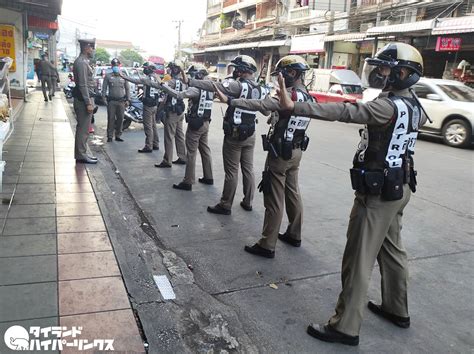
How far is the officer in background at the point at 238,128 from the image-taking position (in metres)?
4.88

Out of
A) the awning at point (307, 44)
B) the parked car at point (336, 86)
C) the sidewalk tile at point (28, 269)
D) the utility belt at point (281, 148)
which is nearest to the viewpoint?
the sidewalk tile at point (28, 269)

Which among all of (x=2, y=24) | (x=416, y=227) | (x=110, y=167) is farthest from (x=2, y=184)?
(x=2, y=24)

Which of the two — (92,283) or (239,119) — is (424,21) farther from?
(92,283)

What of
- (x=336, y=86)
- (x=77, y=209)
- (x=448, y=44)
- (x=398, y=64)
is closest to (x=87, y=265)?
(x=77, y=209)

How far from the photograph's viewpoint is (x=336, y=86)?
19.3 m

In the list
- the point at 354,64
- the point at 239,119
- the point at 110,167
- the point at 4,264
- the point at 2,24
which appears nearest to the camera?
the point at 4,264

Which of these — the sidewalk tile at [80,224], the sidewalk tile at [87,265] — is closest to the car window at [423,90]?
the sidewalk tile at [80,224]

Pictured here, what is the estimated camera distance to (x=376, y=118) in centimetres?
263

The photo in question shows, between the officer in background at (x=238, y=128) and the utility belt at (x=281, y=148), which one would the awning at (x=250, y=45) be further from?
the utility belt at (x=281, y=148)

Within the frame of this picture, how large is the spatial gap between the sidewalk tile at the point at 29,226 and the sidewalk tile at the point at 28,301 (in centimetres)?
110

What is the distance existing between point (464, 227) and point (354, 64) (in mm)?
20547

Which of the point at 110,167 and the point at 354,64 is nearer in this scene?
the point at 110,167

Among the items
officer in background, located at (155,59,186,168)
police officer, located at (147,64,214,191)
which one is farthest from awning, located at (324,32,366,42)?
police officer, located at (147,64,214,191)

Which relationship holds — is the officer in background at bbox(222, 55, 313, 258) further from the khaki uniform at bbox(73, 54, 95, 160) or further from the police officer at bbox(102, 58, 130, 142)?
the police officer at bbox(102, 58, 130, 142)
